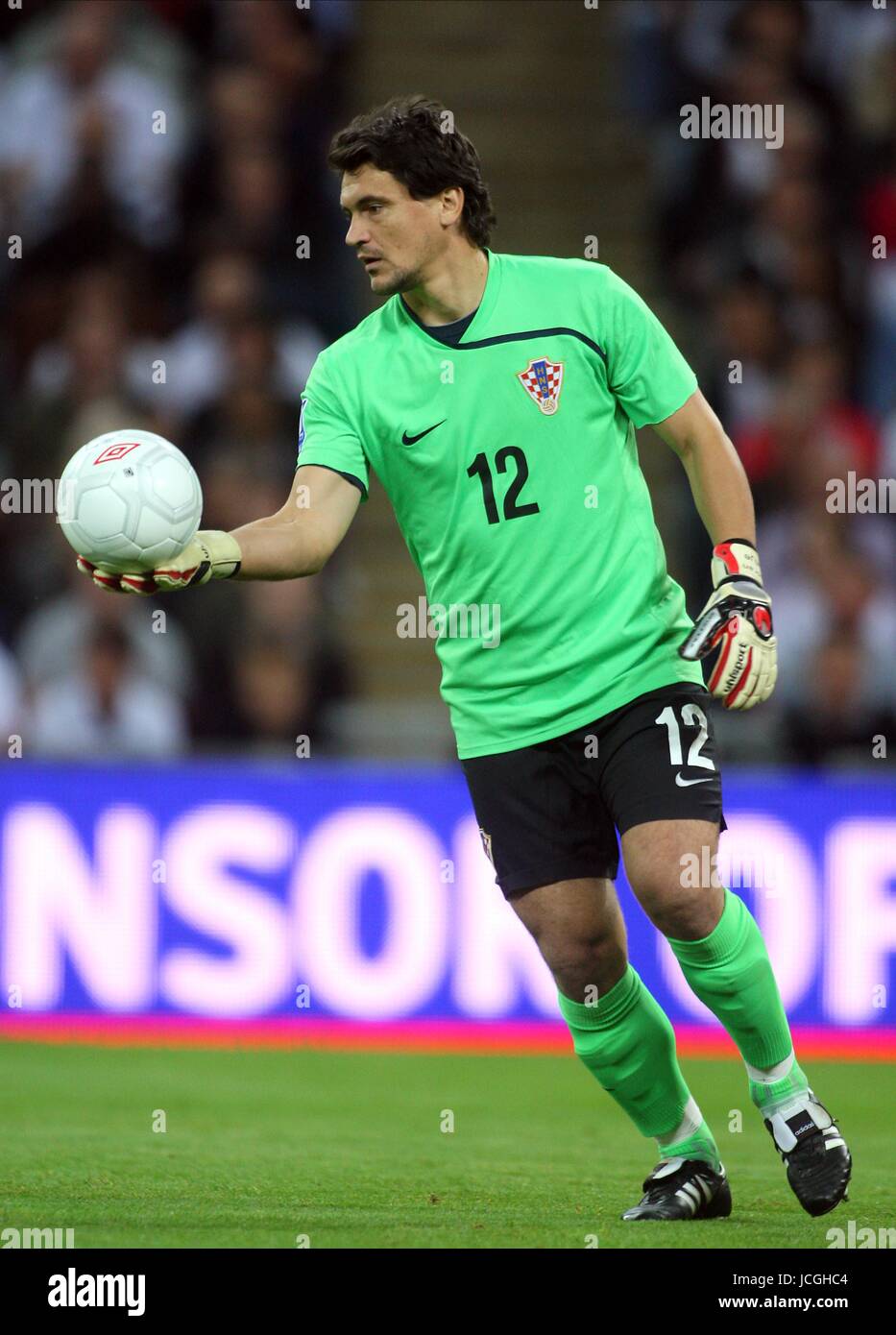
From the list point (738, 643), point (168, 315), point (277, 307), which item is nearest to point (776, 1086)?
point (738, 643)

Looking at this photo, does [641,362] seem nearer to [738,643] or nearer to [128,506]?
[738,643]

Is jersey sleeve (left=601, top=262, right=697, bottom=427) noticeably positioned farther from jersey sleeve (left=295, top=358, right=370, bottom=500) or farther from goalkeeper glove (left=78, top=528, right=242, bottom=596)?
goalkeeper glove (left=78, top=528, right=242, bottom=596)

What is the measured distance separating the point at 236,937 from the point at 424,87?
→ 19.6 feet

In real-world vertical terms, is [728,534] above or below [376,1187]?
above

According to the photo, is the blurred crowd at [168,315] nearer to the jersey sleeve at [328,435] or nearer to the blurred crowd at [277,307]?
the blurred crowd at [277,307]

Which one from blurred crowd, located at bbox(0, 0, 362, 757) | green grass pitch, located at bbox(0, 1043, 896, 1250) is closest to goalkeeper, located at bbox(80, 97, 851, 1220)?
green grass pitch, located at bbox(0, 1043, 896, 1250)

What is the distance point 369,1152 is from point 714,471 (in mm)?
2282

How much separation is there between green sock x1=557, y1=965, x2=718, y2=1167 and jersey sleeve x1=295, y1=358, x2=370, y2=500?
50.8 inches

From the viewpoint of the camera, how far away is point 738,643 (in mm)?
4379

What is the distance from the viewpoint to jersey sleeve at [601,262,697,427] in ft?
15.2

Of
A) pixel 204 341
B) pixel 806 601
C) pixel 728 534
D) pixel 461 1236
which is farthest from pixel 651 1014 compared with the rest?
pixel 204 341

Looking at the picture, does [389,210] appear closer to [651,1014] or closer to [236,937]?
[651,1014]

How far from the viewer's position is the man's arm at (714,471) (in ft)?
15.1

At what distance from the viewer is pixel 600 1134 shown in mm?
6227
